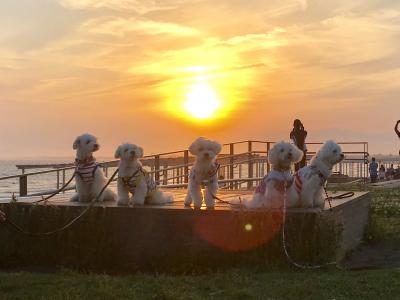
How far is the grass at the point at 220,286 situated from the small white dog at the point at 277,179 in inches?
38.5

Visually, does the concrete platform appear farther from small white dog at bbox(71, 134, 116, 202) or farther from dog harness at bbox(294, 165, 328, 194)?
dog harness at bbox(294, 165, 328, 194)

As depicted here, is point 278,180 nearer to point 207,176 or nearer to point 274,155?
point 274,155

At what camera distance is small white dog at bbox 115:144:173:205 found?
8.57 m

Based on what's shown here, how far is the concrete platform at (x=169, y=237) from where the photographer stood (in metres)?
7.63

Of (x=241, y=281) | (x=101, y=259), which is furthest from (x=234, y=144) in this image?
(x=241, y=281)

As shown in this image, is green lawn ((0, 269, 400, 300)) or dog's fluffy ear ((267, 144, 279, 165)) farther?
dog's fluffy ear ((267, 144, 279, 165))

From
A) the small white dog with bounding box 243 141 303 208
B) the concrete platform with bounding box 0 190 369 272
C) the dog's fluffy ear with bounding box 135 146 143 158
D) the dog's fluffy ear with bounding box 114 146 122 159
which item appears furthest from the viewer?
the dog's fluffy ear with bounding box 114 146 122 159

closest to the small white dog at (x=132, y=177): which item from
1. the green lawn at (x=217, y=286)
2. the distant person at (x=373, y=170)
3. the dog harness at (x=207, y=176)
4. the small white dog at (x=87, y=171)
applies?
the small white dog at (x=87, y=171)

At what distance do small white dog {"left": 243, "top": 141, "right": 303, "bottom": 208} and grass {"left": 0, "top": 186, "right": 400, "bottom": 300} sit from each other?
0.98m

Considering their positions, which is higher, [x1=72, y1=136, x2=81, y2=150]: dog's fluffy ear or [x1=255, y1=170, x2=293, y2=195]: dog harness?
[x1=72, y1=136, x2=81, y2=150]: dog's fluffy ear

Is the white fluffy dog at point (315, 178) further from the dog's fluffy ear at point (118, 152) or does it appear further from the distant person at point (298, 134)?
the distant person at point (298, 134)

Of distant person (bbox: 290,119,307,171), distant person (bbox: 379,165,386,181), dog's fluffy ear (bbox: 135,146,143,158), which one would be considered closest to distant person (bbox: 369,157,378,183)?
distant person (bbox: 379,165,386,181)

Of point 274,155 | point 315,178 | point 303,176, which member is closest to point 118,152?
point 274,155

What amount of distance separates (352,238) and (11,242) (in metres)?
5.43
